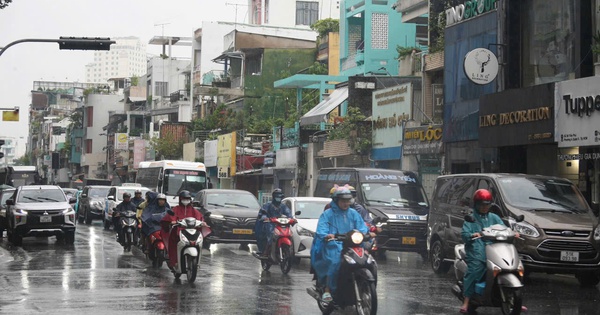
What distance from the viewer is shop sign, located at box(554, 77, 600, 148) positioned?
76.4ft

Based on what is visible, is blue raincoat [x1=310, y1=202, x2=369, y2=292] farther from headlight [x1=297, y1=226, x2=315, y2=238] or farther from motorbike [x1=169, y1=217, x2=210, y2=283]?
headlight [x1=297, y1=226, x2=315, y2=238]

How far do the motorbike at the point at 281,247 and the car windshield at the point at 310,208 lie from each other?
8.20 feet

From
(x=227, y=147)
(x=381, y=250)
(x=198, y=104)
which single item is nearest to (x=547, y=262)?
(x=381, y=250)

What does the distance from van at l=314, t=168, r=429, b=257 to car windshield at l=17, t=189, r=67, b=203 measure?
8836mm

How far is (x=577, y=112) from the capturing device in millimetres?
23828

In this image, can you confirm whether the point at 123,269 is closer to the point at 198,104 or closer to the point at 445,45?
the point at 445,45

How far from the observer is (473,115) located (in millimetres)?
30641

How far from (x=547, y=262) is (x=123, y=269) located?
833 centimetres

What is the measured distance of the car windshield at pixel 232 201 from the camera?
88.7 feet

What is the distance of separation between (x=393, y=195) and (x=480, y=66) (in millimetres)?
5772

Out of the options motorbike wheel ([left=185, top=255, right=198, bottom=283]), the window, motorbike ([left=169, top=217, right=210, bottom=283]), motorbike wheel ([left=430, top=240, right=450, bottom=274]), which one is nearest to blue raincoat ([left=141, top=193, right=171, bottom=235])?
motorbike ([left=169, top=217, right=210, bottom=283])

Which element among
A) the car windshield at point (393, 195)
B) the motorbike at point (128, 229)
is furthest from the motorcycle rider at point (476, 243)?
the motorbike at point (128, 229)

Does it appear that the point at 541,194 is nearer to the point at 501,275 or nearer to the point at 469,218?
the point at 469,218

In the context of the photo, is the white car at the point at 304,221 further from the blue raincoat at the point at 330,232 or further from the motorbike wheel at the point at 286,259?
the blue raincoat at the point at 330,232
